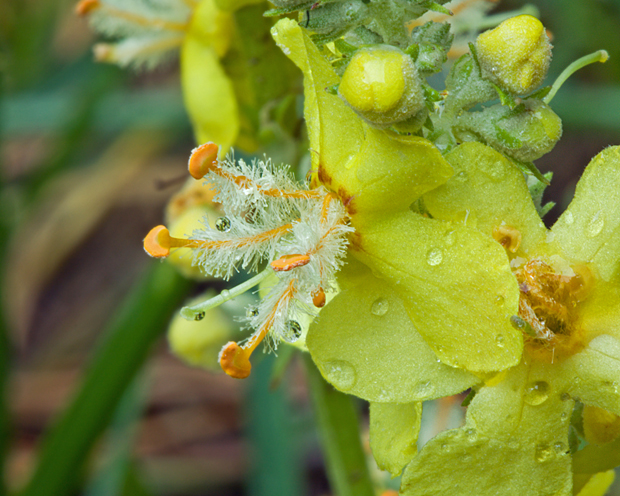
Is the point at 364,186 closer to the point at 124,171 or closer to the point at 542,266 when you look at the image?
the point at 542,266

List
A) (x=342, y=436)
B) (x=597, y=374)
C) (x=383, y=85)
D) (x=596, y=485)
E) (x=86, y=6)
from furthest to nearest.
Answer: (x=86, y=6) → (x=342, y=436) → (x=596, y=485) → (x=597, y=374) → (x=383, y=85)

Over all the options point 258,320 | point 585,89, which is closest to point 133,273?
point 585,89

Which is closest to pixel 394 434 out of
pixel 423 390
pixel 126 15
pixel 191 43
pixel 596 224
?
pixel 423 390

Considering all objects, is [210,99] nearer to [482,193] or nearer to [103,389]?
[482,193]

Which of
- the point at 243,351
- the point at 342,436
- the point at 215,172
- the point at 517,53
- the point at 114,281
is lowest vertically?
the point at 114,281

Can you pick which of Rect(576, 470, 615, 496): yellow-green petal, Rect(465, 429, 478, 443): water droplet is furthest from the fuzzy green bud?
Rect(576, 470, 615, 496): yellow-green petal

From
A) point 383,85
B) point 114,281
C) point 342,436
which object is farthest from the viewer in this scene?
point 114,281

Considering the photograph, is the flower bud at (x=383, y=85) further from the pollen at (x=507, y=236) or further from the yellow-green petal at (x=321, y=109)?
the pollen at (x=507, y=236)

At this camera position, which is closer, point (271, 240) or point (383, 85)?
point (383, 85)
